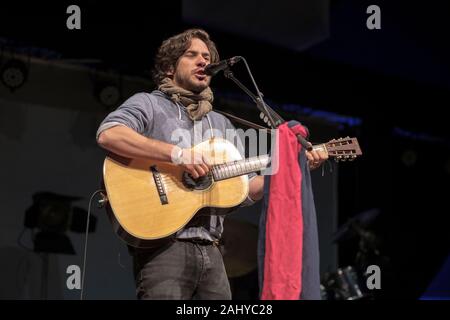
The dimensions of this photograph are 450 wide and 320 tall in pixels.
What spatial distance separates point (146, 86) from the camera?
22.9 feet

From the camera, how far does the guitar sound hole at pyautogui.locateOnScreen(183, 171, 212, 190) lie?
2.86 meters

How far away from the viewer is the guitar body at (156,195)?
265 cm

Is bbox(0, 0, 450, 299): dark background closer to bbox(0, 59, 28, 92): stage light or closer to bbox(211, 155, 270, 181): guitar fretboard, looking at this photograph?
bbox(0, 59, 28, 92): stage light

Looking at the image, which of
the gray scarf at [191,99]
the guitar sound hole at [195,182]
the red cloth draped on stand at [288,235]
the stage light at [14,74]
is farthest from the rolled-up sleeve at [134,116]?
the stage light at [14,74]

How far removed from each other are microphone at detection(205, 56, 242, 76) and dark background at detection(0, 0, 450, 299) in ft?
9.25

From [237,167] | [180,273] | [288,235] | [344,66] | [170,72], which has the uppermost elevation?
[344,66]

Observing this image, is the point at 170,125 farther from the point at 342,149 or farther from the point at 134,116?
the point at 342,149

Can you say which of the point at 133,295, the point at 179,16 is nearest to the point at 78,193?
the point at 133,295

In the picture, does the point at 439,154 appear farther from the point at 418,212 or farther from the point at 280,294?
the point at 280,294

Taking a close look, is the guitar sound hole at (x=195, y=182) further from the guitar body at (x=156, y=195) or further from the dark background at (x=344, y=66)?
the dark background at (x=344, y=66)

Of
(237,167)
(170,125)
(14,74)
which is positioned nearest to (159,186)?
(170,125)

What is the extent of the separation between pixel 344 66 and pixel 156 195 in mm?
4756

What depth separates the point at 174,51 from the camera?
3.12m

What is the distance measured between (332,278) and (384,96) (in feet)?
7.81
